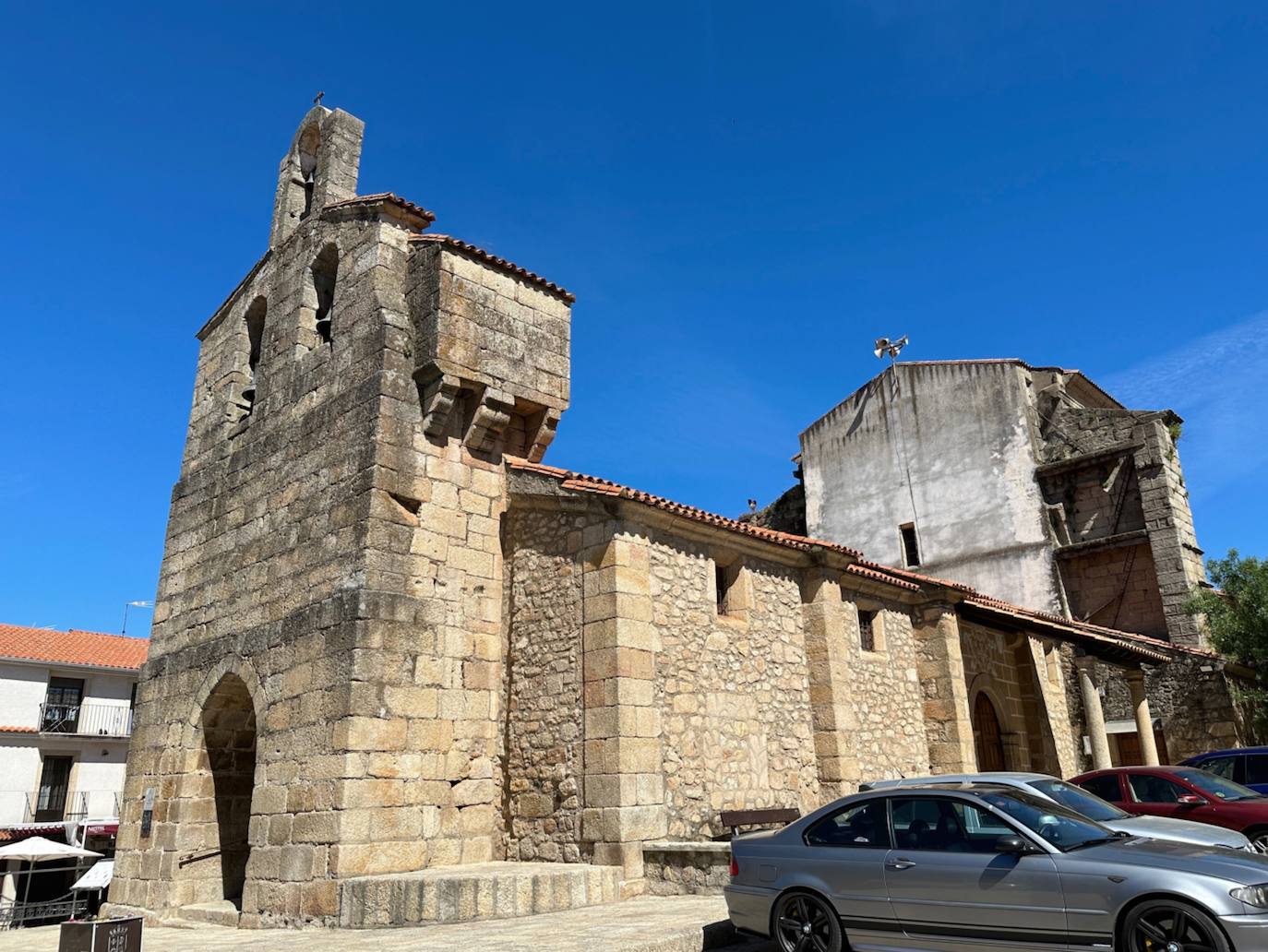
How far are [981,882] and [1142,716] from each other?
13.9 metres

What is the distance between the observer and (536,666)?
10992mm

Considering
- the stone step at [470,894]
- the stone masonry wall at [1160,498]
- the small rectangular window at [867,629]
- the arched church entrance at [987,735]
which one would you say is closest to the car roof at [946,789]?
the stone step at [470,894]

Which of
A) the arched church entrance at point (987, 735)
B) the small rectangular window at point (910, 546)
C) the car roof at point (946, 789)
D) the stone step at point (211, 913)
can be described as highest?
the small rectangular window at point (910, 546)

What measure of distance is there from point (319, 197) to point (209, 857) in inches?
378

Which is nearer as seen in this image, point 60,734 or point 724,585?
point 724,585

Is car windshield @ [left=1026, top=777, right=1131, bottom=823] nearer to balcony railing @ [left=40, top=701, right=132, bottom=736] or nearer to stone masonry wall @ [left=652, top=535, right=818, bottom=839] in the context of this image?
stone masonry wall @ [left=652, top=535, right=818, bottom=839]

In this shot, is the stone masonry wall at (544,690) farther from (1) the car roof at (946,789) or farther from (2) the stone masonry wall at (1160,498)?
(2) the stone masonry wall at (1160,498)

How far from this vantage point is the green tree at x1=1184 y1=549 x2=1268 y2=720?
18625 millimetres

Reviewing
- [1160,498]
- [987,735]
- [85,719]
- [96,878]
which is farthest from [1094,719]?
[85,719]

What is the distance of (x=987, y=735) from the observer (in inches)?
642

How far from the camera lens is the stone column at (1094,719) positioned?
53.3 feet

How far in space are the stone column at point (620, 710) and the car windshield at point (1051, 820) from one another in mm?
4545

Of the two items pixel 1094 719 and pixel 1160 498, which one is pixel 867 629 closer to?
pixel 1094 719

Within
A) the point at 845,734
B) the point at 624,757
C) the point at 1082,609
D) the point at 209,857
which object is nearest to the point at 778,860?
the point at 624,757
